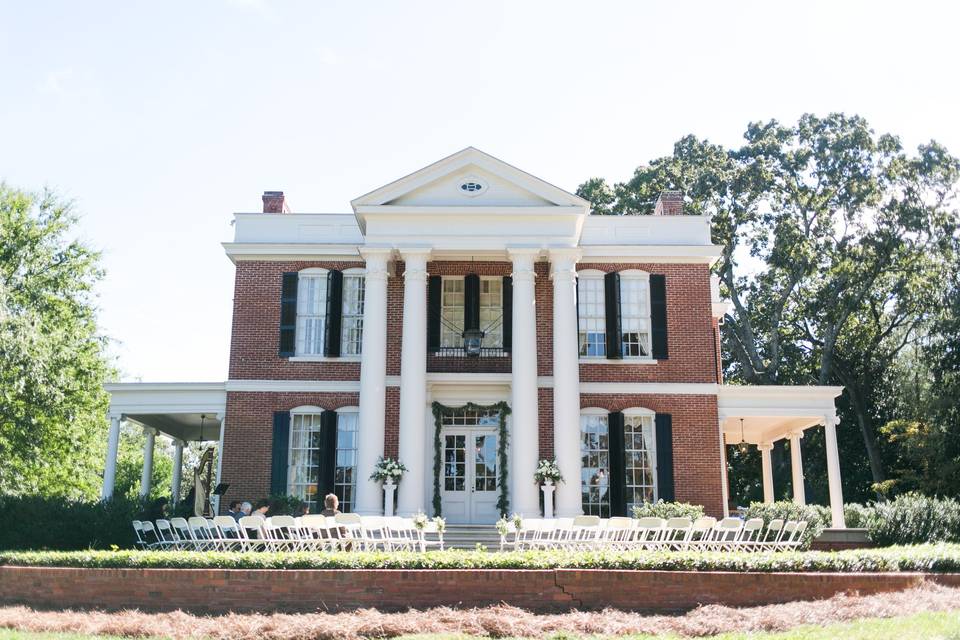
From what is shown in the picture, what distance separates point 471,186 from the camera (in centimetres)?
2239

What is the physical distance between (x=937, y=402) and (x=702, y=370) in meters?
14.0

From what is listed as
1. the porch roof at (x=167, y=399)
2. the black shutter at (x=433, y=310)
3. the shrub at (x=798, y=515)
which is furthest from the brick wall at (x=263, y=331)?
the shrub at (x=798, y=515)

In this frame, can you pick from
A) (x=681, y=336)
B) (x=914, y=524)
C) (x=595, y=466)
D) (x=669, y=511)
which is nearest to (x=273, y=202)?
(x=595, y=466)

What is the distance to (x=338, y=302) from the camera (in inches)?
915

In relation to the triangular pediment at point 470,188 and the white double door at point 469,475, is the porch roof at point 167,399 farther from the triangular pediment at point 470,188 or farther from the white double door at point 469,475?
the triangular pediment at point 470,188

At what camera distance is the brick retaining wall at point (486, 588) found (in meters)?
12.3

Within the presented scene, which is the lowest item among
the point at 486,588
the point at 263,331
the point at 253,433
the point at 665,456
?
the point at 486,588

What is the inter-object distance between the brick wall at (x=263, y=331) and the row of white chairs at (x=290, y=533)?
210 inches

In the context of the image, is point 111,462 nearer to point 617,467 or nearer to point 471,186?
point 471,186

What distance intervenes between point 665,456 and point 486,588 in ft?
35.8

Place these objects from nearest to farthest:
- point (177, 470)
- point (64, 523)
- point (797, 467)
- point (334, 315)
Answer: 1. point (64, 523)
2. point (334, 315)
3. point (797, 467)
4. point (177, 470)

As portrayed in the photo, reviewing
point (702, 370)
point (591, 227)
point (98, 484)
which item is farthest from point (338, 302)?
point (98, 484)

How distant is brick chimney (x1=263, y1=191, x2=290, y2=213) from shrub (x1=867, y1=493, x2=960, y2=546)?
56.2 feet

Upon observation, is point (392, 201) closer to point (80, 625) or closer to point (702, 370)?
point (702, 370)
